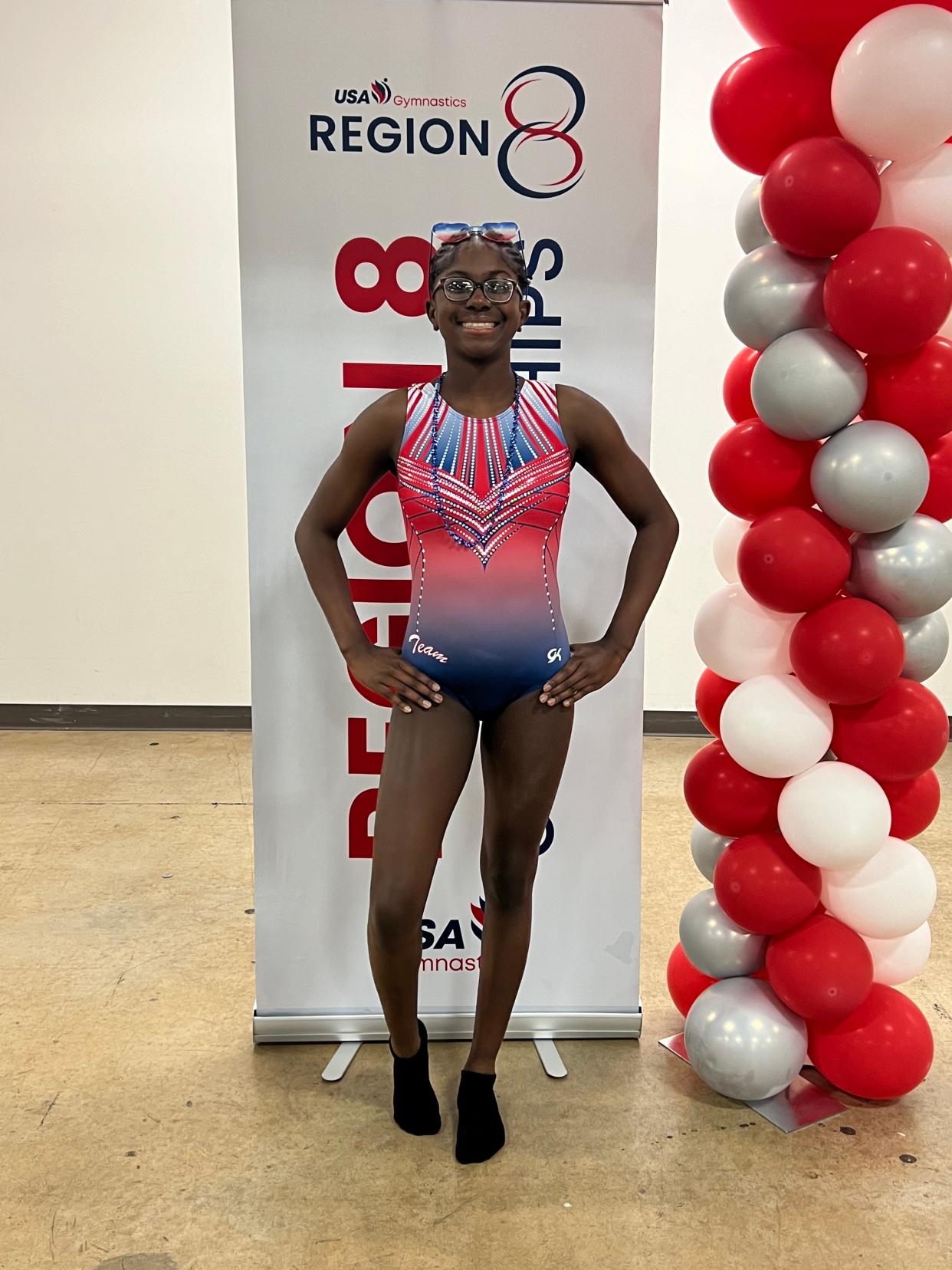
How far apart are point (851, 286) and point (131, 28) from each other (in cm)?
403

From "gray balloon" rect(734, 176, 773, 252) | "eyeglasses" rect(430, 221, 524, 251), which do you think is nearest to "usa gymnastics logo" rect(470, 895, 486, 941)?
"eyeglasses" rect(430, 221, 524, 251)

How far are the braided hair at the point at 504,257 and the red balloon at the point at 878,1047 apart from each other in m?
1.62

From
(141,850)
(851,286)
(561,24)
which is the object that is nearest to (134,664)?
(141,850)

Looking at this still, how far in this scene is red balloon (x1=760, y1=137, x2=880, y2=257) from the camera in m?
2.05

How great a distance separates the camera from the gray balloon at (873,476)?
6.84 ft

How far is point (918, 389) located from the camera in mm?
2115

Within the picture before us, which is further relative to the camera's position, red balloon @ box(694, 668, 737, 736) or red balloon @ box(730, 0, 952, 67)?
red balloon @ box(694, 668, 737, 736)

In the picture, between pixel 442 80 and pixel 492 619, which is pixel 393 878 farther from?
pixel 442 80

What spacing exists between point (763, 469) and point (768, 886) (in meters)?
0.83

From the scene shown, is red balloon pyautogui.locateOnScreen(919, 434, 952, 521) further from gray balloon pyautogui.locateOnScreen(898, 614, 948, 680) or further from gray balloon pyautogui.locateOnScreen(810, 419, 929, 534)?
gray balloon pyautogui.locateOnScreen(898, 614, 948, 680)

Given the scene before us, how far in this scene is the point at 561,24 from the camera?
92.7 inches

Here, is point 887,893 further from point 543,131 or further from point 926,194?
point 543,131

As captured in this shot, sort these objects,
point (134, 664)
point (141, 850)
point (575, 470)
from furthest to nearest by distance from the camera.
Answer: point (134, 664) < point (141, 850) < point (575, 470)

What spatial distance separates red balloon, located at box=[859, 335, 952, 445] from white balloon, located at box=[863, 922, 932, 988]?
3.39 feet
